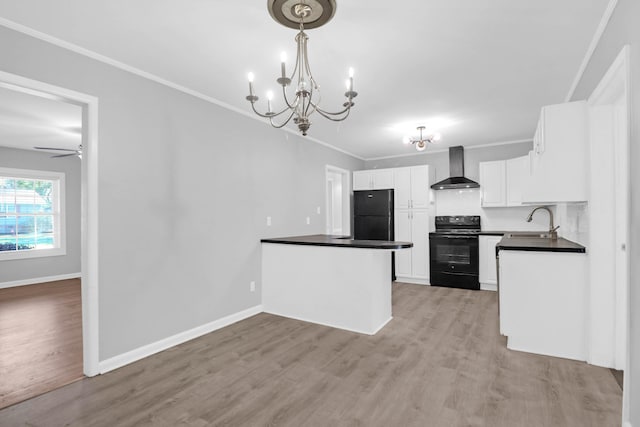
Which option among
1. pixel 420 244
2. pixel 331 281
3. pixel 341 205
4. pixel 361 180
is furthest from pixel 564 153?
pixel 341 205

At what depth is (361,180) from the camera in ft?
20.8

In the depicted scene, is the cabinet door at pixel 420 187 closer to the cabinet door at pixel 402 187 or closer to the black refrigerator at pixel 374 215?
the cabinet door at pixel 402 187

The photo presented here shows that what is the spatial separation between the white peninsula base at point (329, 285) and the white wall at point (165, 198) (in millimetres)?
273

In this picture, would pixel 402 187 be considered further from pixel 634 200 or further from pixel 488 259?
pixel 634 200

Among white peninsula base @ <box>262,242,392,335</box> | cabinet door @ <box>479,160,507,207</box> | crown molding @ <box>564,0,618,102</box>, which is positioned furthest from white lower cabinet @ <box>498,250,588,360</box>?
cabinet door @ <box>479,160,507,207</box>

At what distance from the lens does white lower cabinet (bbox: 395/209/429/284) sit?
18.6 feet

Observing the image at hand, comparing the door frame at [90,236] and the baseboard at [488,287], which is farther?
the baseboard at [488,287]

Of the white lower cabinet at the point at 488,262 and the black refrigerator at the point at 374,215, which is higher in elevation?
the black refrigerator at the point at 374,215

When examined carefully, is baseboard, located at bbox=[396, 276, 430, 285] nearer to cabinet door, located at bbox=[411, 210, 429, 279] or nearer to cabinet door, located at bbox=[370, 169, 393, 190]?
cabinet door, located at bbox=[411, 210, 429, 279]

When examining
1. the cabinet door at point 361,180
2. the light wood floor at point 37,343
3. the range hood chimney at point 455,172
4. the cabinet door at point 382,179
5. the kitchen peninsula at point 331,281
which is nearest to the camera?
the light wood floor at point 37,343

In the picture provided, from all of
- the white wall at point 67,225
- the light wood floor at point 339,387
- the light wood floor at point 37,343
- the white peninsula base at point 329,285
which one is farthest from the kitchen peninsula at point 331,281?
the white wall at point 67,225

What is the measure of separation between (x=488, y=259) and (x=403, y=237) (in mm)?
1405

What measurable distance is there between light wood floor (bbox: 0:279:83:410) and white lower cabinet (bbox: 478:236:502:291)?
5205mm

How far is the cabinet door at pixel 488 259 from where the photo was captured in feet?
16.7
